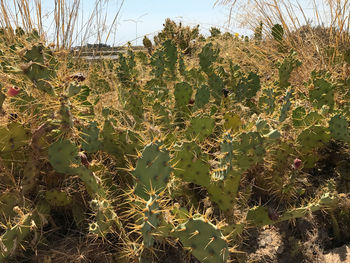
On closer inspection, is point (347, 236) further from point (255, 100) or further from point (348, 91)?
point (255, 100)

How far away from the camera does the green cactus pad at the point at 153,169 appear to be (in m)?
1.31

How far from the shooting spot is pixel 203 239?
1253 mm

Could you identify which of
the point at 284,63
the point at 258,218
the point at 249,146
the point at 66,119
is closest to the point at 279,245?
the point at 258,218

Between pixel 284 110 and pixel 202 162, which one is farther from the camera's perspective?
pixel 284 110

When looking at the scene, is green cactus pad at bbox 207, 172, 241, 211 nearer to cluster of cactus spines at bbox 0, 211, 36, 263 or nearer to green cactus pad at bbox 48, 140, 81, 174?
green cactus pad at bbox 48, 140, 81, 174

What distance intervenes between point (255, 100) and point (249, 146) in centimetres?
125

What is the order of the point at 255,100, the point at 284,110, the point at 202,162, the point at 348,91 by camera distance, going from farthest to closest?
the point at 255,100
the point at 348,91
the point at 284,110
the point at 202,162

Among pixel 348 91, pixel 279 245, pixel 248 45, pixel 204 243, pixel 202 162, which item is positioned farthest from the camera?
pixel 248 45

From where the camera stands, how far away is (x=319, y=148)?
2160 mm

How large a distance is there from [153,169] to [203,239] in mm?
310

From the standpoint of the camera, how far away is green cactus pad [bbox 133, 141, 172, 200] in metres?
1.31

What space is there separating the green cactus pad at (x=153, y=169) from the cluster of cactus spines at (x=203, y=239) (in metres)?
0.17

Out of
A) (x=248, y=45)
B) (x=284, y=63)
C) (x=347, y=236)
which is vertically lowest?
(x=347, y=236)

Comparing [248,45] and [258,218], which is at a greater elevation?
[248,45]
